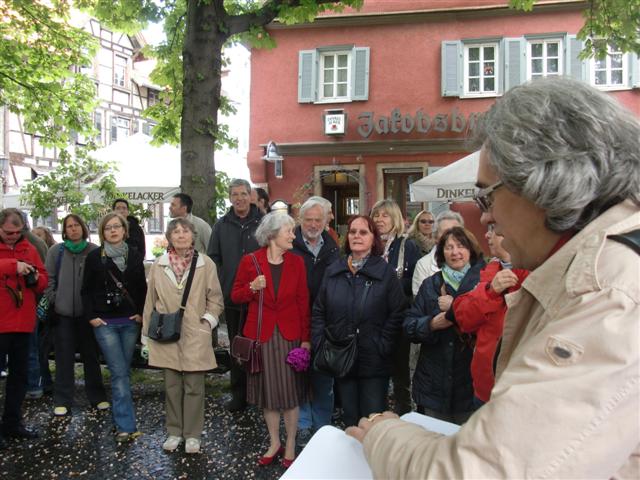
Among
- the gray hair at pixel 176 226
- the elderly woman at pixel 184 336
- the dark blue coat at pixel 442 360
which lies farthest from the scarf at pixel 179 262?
the dark blue coat at pixel 442 360

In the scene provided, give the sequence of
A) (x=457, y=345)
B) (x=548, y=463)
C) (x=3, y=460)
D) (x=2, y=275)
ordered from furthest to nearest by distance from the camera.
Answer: (x=2, y=275) < (x=3, y=460) < (x=457, y=345) < (x=548, y=463)

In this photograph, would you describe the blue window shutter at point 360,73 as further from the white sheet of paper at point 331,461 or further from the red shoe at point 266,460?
the white sheet of paper at point 331,461

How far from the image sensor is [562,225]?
3.77 feet

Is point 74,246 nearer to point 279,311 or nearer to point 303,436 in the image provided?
point 279,311

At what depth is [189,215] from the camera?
6434 mm

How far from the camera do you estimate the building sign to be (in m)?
14.5

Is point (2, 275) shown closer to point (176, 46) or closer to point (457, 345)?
point (457, 345)

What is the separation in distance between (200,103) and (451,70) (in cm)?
952

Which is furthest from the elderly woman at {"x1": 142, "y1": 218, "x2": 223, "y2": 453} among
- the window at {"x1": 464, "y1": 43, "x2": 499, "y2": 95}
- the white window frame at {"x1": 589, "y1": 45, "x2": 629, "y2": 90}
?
the white window frame at {"x1": 589, "y1": 45, "x2": 629, "y2": 90}

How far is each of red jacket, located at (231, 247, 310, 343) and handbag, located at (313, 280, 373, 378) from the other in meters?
0.44

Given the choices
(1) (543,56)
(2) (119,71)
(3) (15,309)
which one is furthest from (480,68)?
(2) (119,71)

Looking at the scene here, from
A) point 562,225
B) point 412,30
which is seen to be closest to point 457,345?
point 562,225

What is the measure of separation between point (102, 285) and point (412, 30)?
12.5 metres

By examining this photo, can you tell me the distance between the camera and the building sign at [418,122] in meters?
14.5
